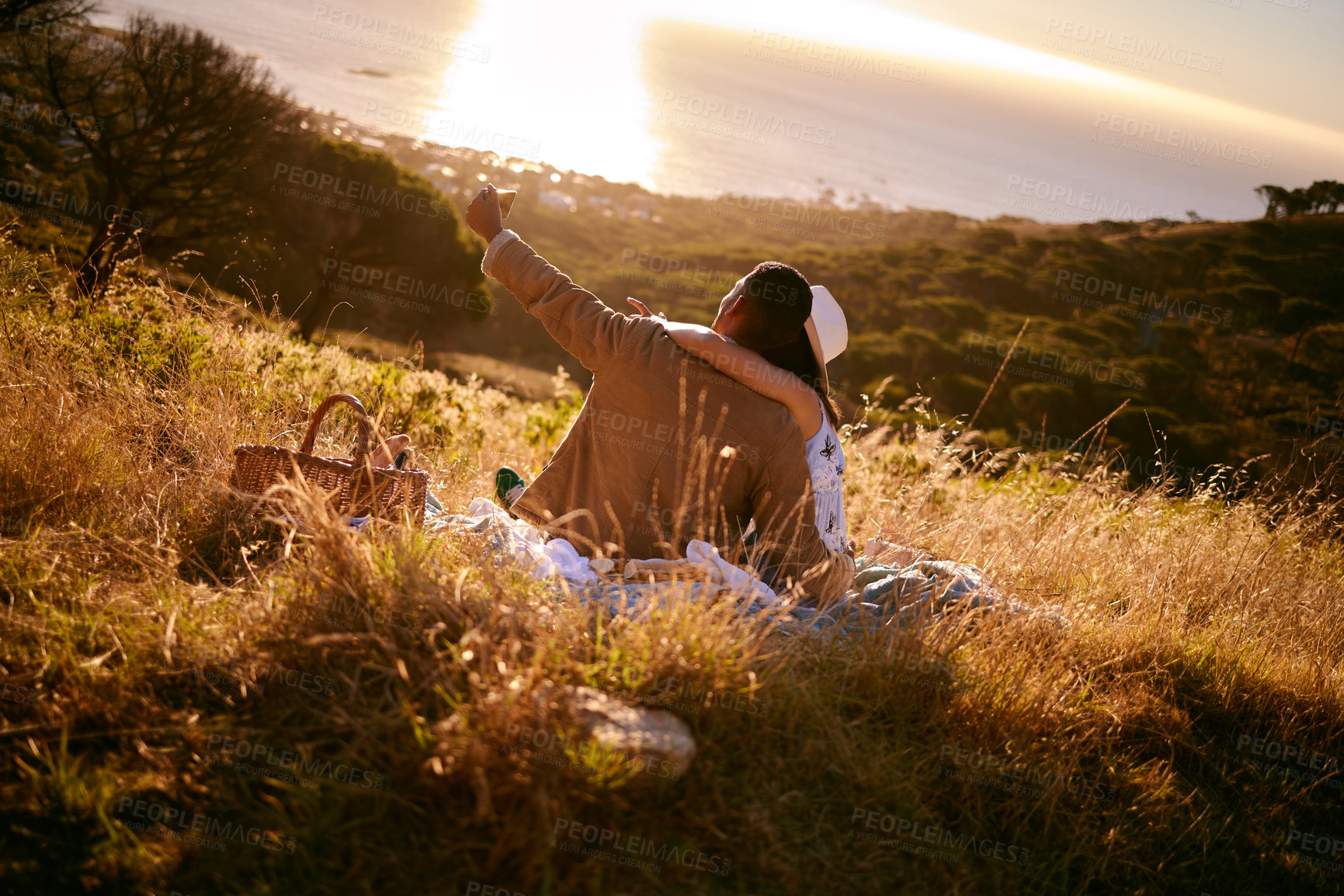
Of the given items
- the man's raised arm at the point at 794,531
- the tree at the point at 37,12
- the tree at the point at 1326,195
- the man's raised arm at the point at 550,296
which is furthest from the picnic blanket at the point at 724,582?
the tree at the point at 1326,195

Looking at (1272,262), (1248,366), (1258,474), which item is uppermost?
(1272,262)

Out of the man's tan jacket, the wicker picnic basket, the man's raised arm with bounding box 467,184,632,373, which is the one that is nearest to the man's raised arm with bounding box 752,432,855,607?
the man's tan jacket

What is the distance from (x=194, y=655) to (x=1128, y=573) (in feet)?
13.1

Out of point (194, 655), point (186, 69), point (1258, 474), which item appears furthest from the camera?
point (1258, 474)

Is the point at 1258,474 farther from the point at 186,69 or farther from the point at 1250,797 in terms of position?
the point at 186,69

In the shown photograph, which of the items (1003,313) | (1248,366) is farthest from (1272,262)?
(1003,313)

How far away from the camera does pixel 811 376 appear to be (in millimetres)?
3289

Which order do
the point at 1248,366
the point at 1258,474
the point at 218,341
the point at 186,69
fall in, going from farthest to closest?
the point at 1248,366 < the point at 1258,474 < the point at 186,69 < the point at 218,341

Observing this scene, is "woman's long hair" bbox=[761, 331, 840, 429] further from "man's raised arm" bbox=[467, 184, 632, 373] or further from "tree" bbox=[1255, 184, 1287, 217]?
"tree" bbox=[1255, 184, 1287, 217]

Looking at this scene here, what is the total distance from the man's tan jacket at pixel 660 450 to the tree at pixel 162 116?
13.6m

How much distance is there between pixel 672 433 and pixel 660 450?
0.26ft

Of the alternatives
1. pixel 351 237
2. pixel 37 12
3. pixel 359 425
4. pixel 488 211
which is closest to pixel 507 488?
pixel 359 425

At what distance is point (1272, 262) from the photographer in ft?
79.9

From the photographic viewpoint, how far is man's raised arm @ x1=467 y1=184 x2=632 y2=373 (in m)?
3.11
